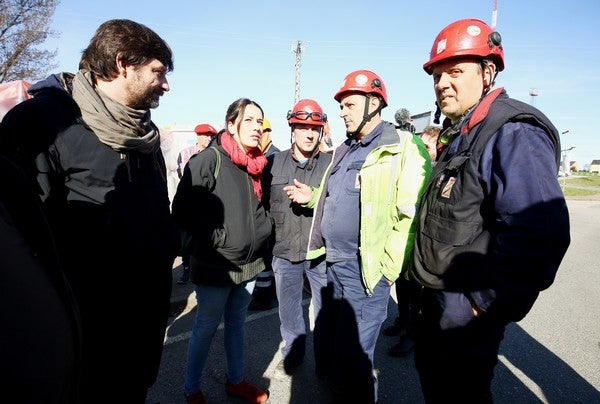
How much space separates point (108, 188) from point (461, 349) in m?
1.84

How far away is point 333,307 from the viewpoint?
275 centimetres

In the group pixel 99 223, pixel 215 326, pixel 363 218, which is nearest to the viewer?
pixel 99 223

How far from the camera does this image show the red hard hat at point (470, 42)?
167 cm

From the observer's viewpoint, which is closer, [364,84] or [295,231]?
[364,84]

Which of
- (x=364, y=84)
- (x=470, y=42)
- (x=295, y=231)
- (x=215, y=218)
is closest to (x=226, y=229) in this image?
(x=215, y=218)

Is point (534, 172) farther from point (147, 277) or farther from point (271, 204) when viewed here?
point (271, 204)

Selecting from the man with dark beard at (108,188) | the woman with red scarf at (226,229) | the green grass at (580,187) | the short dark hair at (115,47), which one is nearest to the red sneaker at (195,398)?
the woman with red scarf at (226,229)

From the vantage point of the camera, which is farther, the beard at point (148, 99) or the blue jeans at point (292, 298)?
the blue jeans at point (292, 298)

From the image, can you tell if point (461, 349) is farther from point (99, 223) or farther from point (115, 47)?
point (115, 47)

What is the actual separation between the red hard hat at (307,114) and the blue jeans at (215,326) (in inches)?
61.4

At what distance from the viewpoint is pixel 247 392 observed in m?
2.59

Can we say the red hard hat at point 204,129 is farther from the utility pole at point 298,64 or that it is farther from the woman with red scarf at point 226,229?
the utility pole at point 298,64

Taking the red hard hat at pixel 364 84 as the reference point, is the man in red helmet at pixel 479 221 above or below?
below

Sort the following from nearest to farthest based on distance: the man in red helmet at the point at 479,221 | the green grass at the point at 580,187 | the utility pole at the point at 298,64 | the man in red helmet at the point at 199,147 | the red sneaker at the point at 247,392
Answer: the man in red helmet at the point at 479,221 → the red sneaker at the point at 247,392 → the man in red helmet at the point at 199,147 → the utility pole at the point at 298,64 → the green grass at the point at 580,187
